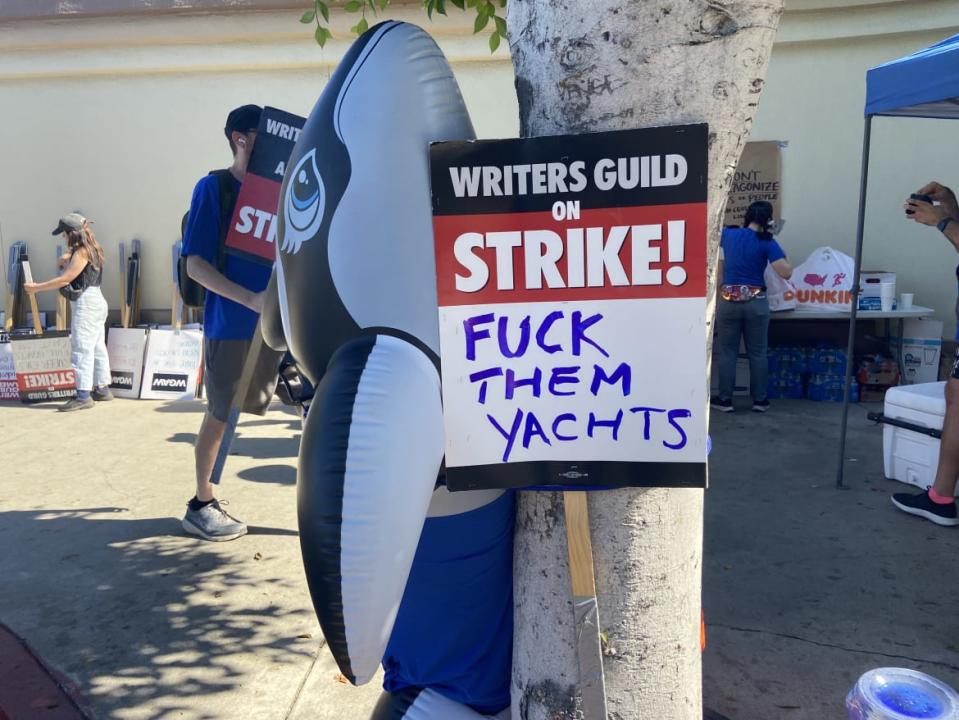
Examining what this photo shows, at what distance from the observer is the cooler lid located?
4.14 meters

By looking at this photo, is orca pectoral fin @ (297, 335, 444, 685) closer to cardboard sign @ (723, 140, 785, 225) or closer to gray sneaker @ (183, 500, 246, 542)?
gray sneaker @ (183, 500, 246, 542)

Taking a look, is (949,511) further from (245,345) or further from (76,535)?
(76,535)

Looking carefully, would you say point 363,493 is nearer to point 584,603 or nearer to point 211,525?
point 584,603

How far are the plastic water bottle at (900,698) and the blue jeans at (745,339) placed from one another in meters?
4.55

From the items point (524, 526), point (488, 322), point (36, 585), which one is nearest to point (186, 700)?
point (36, 585)

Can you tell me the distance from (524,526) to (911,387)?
12.7 ft

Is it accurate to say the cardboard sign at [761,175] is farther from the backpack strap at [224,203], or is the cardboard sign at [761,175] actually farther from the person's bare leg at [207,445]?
the person's bare leg at [207,445]

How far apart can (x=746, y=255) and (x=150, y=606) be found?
193 inches

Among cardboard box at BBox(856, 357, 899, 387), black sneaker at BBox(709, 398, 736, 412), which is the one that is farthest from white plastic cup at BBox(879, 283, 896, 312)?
black sneaker at BBox(709, 398, 736, 412)

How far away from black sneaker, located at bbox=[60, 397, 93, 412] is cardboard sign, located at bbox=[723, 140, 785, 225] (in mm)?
5891

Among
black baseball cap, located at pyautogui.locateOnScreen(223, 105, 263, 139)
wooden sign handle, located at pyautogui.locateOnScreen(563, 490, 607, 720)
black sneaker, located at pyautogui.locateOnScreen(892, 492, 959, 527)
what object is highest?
black baseball cap, located at pyautogui.locateOnScreen(223, 105, 263, 139)

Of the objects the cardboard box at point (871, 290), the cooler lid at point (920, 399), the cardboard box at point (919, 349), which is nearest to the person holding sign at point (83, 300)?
the cooler lid at point (920, 399)

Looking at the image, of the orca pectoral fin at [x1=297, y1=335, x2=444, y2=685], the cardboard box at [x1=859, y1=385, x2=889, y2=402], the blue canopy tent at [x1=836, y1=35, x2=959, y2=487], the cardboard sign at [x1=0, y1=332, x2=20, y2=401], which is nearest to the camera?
the orca pectoral fin at [x1=297, y1=335, x2=444, y2=685]

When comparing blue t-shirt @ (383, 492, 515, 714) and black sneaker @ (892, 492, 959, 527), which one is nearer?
blue t-shirt @ (383, 492, 515, 714)
